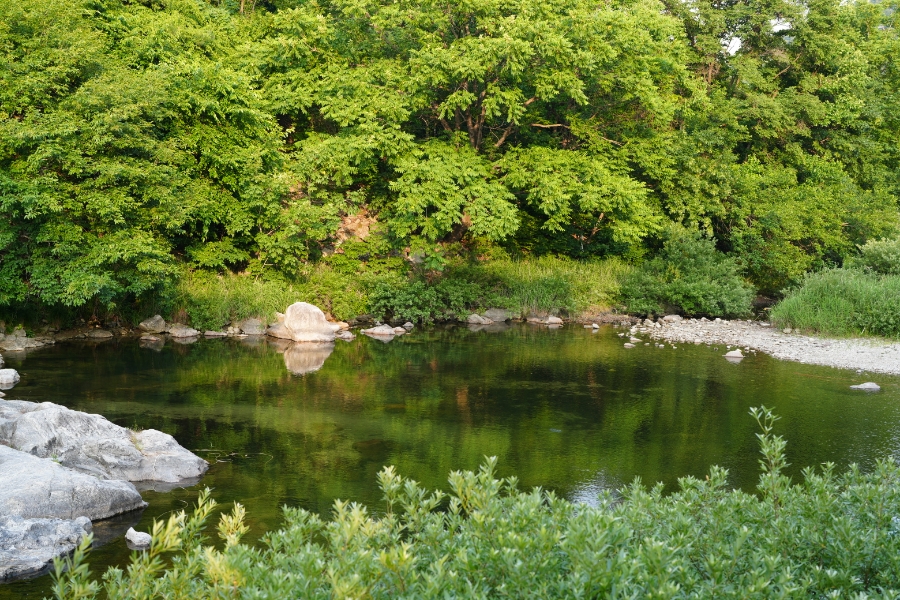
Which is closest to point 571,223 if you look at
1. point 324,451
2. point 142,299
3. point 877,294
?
point 877,294

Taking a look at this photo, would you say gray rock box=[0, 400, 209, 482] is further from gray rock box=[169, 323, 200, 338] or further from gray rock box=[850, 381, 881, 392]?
gray rock box=[850, 381, 881, 392]

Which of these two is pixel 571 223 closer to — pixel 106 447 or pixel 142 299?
pixel 142 299

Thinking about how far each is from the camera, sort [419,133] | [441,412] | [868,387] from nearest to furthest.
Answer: [441,412] → [868,387] → [419,133]

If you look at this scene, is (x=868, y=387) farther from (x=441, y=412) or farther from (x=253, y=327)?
(x=253, y=327)

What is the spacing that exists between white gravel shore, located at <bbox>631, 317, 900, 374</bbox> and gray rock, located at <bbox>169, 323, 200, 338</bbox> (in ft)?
37.4

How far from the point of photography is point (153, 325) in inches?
801

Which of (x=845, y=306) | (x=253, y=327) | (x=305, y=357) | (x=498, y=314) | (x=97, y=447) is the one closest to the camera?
(x=97, y=447)

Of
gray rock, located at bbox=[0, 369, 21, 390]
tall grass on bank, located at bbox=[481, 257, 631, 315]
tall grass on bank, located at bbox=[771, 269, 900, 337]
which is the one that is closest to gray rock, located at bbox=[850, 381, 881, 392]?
tall grass on bank, located at bbox=[771, 269, 900, 337]

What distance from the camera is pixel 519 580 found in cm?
336

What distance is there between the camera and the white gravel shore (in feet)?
56.2

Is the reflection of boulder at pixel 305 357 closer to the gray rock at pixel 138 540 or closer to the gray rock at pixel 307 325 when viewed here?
the gray rock at pixel 307 325

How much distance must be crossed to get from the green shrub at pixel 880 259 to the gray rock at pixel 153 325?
18.7 m

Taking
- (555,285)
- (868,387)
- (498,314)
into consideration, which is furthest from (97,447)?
(555,285)

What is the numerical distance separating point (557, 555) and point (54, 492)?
6.27 meters
